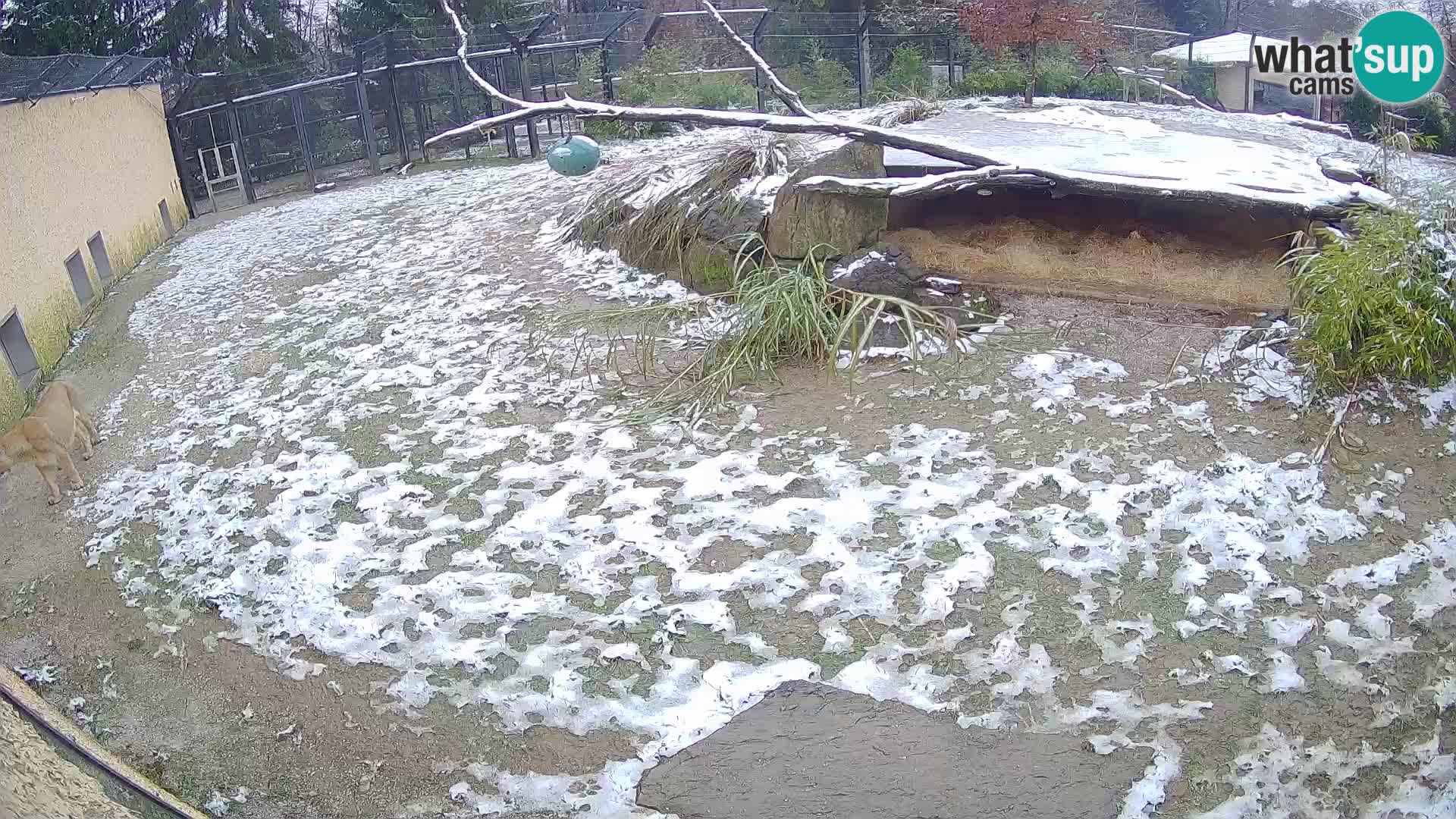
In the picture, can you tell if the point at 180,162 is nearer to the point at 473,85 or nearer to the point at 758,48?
the point at 473,85

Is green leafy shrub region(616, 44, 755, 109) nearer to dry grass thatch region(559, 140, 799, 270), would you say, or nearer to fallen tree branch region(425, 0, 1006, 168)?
dry grass thatch region(559, 140, 799, 270)

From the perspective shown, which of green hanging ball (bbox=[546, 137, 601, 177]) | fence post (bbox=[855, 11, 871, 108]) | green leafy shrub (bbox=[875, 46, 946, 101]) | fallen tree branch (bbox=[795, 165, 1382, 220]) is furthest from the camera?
green leafy shrub (bbox=[875, 46, 946, 101])

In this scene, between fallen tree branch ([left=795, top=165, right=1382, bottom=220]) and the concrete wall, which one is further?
the concrete wall

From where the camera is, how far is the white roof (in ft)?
49.4

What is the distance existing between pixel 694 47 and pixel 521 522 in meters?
13.4

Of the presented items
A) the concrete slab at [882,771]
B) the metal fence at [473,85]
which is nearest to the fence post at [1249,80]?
the metal fence at [473,85]

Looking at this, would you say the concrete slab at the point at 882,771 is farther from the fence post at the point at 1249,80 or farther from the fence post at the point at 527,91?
the fence post at the point at 1249,80

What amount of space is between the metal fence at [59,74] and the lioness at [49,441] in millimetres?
2834

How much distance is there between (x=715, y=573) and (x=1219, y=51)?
15.4 m

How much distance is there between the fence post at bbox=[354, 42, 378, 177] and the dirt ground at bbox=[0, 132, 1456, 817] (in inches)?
292

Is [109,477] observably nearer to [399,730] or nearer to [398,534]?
[398,534]

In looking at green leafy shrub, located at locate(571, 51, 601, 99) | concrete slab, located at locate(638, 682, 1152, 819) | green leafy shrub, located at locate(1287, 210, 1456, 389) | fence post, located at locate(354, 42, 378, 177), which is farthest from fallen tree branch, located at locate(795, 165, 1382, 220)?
green leafy shrub, located at locate(571, 51, 601, 99)

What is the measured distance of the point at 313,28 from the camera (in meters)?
16.0

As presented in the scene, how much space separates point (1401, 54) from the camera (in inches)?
384
